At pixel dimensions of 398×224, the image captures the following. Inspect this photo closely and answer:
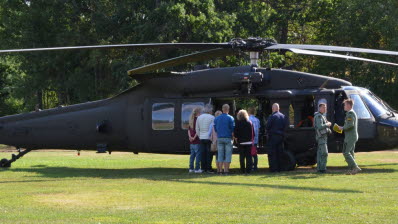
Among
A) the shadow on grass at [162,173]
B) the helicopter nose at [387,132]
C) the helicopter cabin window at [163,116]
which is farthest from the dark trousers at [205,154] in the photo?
the helicopter nose at [387,132]

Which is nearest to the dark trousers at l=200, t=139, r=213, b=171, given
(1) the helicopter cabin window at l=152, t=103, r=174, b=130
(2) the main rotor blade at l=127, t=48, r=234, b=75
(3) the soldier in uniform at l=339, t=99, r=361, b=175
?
(1) the helicopter cabin window at l=152, t=103, r=174, b=130

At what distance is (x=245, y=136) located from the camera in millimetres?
18719

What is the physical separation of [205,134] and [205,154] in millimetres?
602

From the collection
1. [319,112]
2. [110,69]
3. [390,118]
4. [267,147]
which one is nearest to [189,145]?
[267,147]

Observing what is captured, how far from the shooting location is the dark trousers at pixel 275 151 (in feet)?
61.5

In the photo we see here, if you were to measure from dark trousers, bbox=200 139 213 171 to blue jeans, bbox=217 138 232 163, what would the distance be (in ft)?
2.08

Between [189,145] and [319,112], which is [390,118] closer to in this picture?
[319,112]

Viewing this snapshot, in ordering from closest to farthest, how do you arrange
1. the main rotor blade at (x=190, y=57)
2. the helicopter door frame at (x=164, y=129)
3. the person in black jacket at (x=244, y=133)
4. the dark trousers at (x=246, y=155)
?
1. the main rotor blade at (x=190, y=57)
2. the person in black jacket at (x=244, y=133)
3. the dark trousers at (x=246, y=155)
4. the helicopter door frame at (x=164, y=129)

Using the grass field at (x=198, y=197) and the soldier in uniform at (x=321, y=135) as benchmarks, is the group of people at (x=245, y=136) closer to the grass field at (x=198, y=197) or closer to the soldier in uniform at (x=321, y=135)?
the soldier in uniform at (x=321, y=135)

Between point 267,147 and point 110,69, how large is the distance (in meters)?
26.9

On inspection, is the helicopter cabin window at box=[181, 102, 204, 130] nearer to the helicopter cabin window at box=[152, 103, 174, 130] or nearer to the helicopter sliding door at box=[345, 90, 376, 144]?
the helicopter cabin window at box=[152, 103, 174, 130]

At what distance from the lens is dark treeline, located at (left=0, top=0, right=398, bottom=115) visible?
41.5 metres

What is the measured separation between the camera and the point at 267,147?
1903cm

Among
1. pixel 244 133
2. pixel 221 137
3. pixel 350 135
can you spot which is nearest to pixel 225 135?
pixel 221 137
